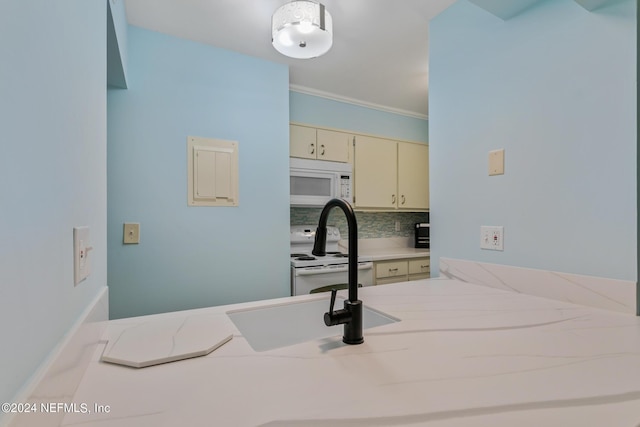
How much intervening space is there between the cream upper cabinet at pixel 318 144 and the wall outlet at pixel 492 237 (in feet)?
5.31

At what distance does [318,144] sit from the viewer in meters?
2.71

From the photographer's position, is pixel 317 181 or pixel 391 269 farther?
pixel 391 269

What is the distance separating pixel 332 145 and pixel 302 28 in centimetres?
133

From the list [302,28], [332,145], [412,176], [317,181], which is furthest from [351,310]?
[412,176]

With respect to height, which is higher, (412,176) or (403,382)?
(412,176)

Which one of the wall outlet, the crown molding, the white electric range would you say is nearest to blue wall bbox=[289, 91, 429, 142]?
the crown molding

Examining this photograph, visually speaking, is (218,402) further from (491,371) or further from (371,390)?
(491,371)

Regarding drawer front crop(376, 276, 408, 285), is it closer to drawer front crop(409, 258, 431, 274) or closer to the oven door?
drawer front crop(409, 258, 431, 274)

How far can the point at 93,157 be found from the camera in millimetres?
790

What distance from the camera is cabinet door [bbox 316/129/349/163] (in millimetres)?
2727

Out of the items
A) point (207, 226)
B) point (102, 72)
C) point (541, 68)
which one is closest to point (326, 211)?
point (102, 72)

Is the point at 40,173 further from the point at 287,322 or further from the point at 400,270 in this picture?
the point at 400,270

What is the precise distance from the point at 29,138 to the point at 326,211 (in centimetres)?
57

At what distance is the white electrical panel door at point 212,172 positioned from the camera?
2.01 m
